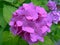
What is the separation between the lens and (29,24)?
76 centimetres

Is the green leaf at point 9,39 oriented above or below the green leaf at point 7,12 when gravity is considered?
below

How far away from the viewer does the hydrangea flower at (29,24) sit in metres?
0.75

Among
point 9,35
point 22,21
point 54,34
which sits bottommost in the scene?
point 54,34

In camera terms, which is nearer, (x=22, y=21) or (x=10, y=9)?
(x=22, y=21)

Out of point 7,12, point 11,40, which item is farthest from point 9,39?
point 7,12

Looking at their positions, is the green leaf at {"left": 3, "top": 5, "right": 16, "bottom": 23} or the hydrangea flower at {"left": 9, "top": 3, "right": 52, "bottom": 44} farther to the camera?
the green leaf at {"left": 3, "top": 5, "right": 16, "bottom": 23}

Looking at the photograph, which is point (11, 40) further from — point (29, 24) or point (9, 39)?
point (29, 24)

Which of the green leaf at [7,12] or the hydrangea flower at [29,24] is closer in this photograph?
the hydrangea flower at [29,24]

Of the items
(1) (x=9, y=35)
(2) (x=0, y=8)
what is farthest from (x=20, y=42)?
(2) (x=0, y=8)

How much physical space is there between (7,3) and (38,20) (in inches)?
10.2

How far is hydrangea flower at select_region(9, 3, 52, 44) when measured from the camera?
0.75 meters

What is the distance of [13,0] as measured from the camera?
103 centimetres

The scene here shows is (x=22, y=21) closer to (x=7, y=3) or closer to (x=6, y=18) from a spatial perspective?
(x=6, y=18)

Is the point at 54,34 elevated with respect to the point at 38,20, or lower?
lower
